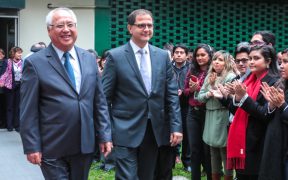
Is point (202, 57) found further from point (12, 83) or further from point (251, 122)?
point (12, 83)

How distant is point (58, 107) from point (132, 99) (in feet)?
3.60

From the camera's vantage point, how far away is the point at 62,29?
4348 mm

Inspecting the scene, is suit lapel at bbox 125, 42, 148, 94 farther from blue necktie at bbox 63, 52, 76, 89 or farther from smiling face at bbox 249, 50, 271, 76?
smiling face at bbox 249, 50, 271, 76

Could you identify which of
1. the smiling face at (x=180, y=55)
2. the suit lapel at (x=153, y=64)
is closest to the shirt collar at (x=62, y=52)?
the suit lapel at (x=153, y=64)

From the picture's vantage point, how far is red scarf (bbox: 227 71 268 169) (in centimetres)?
507

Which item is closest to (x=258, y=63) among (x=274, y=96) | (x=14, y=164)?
(x=274, y=96)

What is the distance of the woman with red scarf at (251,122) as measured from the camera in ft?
16.5

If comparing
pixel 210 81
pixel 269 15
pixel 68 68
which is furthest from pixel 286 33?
pixel 68 68

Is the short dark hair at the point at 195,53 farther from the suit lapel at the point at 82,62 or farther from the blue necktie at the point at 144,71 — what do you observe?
the suit lapel at the point at 82,62

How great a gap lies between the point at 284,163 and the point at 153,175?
55.9 inches

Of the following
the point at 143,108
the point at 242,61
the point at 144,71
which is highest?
the point at 242,61

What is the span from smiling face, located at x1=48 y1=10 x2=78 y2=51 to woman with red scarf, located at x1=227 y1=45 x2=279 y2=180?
1725mm

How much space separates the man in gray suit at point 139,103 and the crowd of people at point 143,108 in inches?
0.4

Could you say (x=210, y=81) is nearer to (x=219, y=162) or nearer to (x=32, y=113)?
(x=219, y=162)
